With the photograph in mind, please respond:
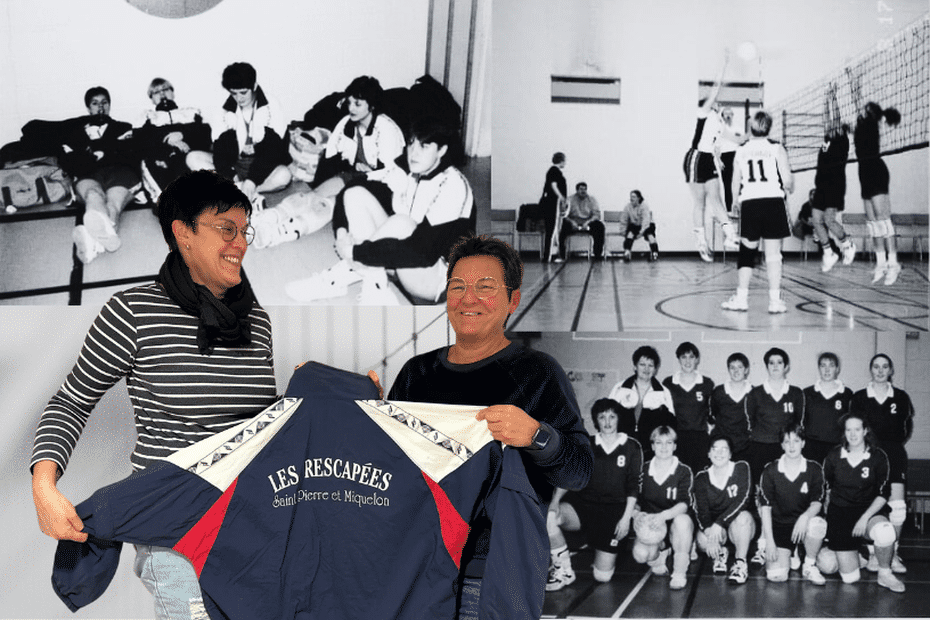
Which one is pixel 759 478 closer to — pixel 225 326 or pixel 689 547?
pixel 689 547

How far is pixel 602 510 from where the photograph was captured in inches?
116

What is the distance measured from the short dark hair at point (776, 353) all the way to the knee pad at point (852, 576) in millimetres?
795

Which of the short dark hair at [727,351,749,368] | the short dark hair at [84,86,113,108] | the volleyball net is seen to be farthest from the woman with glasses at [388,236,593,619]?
the short dark hair at [84,86,113,108]

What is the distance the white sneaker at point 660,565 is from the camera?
9.63ft

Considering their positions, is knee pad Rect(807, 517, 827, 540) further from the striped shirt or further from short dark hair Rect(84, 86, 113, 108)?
short dark hair Rect(84, 86, 113, 108)

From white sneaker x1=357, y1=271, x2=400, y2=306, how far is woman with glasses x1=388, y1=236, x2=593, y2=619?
118 centimetres

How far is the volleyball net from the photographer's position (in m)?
2.92

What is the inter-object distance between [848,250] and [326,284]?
196 cm

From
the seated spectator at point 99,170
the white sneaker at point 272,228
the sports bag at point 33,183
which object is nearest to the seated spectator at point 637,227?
the white sneaker at point 272,228

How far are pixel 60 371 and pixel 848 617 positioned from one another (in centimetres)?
297

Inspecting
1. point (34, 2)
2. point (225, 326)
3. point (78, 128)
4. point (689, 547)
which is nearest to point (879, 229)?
point (689, 547)

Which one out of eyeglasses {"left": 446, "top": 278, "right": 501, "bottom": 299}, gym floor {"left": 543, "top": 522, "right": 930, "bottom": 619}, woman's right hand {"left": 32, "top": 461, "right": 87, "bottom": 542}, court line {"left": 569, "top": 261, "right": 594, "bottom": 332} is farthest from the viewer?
court line {"left": 569, "top": 261, "right": 594, "bottom": 332}

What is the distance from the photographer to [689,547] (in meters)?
2.93

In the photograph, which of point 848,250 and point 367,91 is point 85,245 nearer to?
point 367,91
